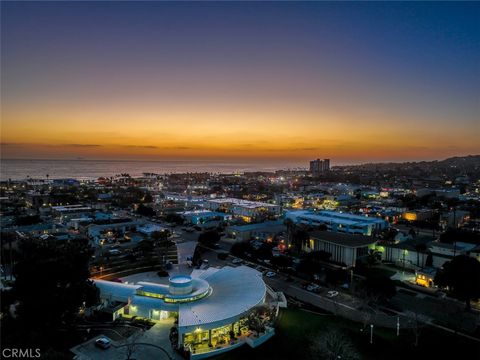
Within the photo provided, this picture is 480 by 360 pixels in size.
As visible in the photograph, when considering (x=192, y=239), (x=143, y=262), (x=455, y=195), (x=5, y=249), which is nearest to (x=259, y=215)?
(x=192, y=239)

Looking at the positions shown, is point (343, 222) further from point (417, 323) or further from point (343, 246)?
point (417, 323)

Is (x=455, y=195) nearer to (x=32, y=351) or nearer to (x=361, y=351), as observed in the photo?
(x=361, y=351)

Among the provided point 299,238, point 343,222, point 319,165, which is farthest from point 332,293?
point 319,165

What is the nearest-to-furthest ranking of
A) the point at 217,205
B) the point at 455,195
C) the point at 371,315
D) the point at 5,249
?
the point at 371,315 < the point at 5,249 < the point at 217,205 < the point at 455,195

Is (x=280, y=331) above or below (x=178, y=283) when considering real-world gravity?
below

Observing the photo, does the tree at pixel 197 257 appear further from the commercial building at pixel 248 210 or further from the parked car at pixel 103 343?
the commercial building at pixel 248 210

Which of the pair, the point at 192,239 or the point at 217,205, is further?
the point at 217,205

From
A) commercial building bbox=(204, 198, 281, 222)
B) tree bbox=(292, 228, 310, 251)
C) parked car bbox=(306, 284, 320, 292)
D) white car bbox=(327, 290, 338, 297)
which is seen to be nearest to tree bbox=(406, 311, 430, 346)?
white car bbox=(327, 290, 338, 297)

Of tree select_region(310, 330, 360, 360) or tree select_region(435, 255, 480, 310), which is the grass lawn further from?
tree select_region(435, 255, 480, 310)
